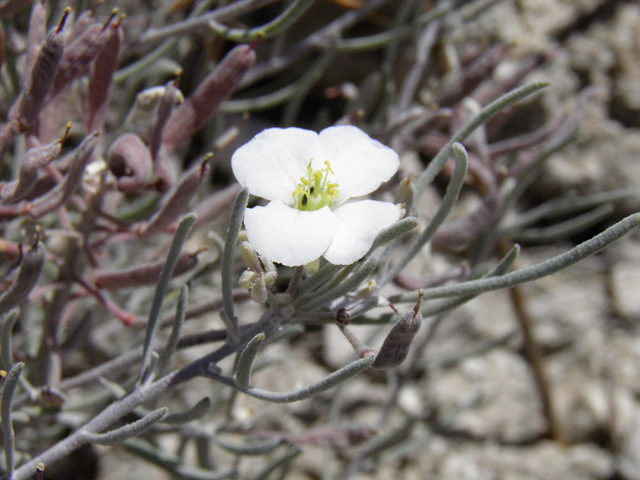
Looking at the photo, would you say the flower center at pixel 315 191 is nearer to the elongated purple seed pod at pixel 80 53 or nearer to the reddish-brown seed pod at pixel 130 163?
the reddish-brown seed pod at pixel 130 163

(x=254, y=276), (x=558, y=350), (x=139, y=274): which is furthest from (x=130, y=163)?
(x=558, y=350)

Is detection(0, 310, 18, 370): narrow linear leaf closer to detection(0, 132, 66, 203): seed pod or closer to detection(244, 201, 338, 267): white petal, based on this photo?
detection(0, 132, 66, 203): seed pod

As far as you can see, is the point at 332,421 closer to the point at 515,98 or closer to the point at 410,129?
the point at 410,129

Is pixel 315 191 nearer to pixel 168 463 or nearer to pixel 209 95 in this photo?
pixel 209 95

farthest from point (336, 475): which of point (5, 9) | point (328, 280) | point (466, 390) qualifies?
point (5, 9)

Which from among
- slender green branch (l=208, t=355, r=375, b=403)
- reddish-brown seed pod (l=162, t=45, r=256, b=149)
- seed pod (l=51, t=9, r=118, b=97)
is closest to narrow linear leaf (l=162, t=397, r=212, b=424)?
slender green branch (l=208, t=355, r=375, b=403)

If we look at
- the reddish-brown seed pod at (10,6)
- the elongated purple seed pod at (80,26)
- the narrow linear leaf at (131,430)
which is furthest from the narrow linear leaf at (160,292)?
the reddish-brown seed pod at (10,6)
